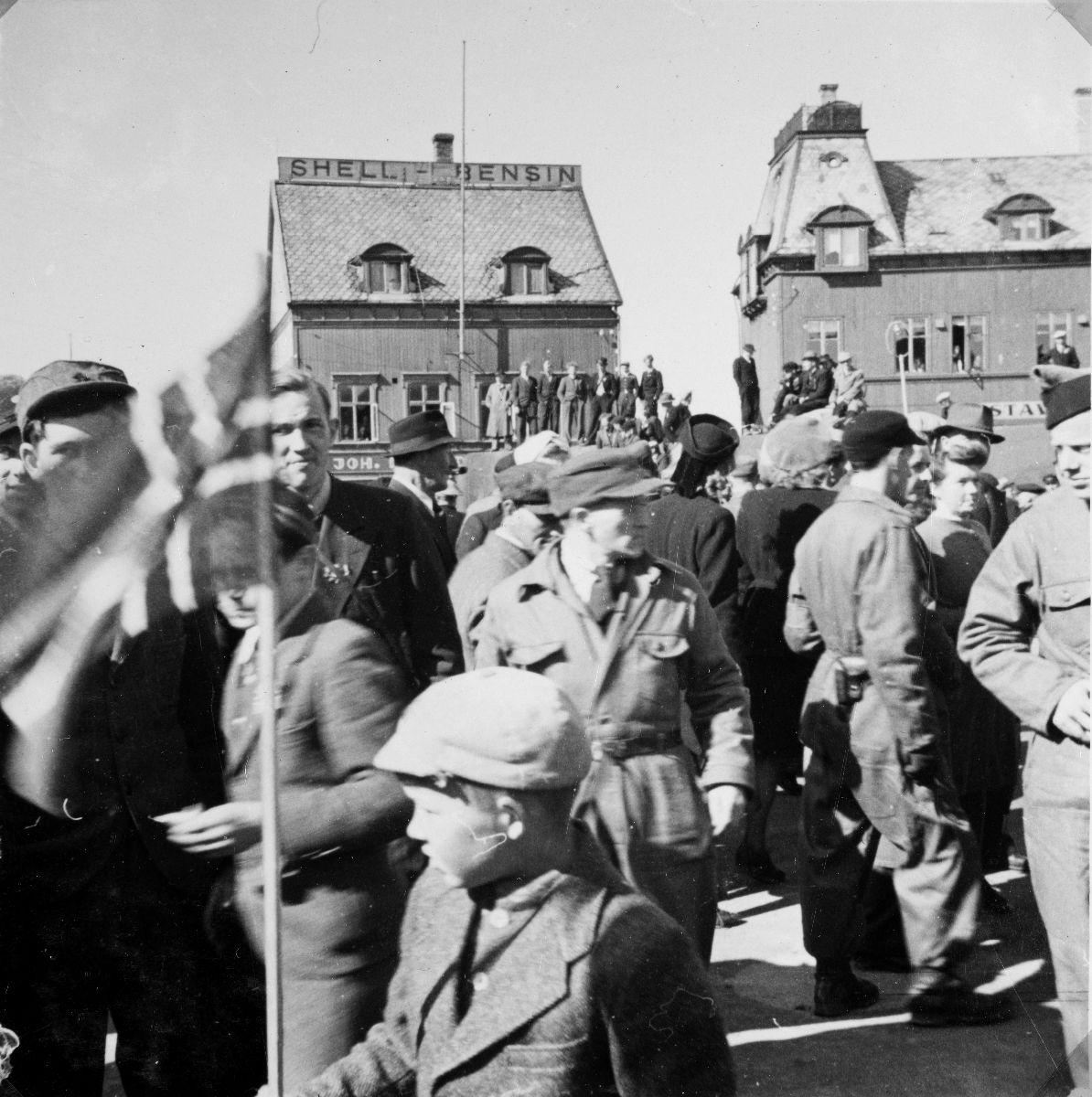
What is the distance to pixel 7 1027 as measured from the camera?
2.94 m

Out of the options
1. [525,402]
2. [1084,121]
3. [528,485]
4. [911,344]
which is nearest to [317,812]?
[528,485]

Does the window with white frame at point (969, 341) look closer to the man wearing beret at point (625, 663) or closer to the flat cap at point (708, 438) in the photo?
the flat cap at point (708, 438)

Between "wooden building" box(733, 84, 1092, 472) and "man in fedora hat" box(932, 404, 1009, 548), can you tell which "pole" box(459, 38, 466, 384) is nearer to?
"wooden building" box(733, 84, 1092, 472)

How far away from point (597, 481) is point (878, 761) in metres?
1.30

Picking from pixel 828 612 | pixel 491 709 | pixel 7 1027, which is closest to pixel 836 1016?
pixel 828 612

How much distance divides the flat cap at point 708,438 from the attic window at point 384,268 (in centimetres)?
102

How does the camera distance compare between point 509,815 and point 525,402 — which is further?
point 525,402

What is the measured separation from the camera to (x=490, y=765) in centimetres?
215

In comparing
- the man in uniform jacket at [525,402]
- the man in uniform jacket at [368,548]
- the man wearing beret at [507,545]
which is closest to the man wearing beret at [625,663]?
the man in uniform jacket at [368,548]

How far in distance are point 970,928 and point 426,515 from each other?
1997 mm

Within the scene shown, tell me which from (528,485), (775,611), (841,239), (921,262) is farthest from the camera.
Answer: (775,611)

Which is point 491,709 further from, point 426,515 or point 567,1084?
point 426,515

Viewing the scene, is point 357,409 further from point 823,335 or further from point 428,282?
point 823,335

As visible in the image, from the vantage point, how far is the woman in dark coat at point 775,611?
4871mm
